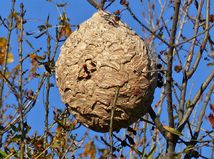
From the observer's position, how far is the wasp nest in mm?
3006

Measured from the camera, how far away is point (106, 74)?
299cm

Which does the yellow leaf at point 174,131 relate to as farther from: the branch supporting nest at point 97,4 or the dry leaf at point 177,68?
the branch supporting nest at point 97,4

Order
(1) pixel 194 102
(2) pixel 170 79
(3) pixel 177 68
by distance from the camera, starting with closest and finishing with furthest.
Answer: (2) pixel 170 79
(1) pixel 194 102
(3) pixel 177 68

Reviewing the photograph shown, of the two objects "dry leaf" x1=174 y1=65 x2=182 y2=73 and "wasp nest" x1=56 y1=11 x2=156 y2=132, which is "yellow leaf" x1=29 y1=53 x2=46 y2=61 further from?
"dry leaf" x1=174 y1=65 x2=182 y2=73

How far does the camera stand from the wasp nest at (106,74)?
3.01 meters

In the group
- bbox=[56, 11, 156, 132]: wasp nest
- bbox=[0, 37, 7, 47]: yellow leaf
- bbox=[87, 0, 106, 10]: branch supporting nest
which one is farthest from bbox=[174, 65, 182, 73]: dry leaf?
bbox=[0, 37, 7, 47]: yellow leaf

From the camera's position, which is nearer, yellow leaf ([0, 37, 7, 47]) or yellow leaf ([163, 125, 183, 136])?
yellow leaf ([163, 125, 183, 136])

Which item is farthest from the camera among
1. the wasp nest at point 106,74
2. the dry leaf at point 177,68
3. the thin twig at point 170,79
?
the dry leaf at point 177,68

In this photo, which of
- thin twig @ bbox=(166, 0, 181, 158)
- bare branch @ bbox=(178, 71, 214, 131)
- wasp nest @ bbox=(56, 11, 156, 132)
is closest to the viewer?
thin twig @ bbox=(166, 0, 181, 158)

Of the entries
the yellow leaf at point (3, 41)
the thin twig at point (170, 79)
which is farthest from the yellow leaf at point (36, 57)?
the thin twig at point (170, 79)

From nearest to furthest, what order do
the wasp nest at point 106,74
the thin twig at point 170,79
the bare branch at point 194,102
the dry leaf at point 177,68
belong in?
the thin twig at point 170,79 → the wasp nest at point 106,74 → the bare branch at point 194,102 → the dry leaf at point 177,68

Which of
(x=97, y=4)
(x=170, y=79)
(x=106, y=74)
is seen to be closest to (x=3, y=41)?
(x=97, y=4)

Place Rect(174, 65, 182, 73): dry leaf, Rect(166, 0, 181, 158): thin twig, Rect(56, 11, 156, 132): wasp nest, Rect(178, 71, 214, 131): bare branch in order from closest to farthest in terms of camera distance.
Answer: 1. Rect(166, 0, 181, 158): thin twig
2. Rect(56, 11, 156, 132): wasp nest
3. Rect(178, 71, 214, 131): bare branch
4. Rect(174, 65, 182, 73): dry leaf

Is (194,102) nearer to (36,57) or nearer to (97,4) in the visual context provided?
(97,4)
